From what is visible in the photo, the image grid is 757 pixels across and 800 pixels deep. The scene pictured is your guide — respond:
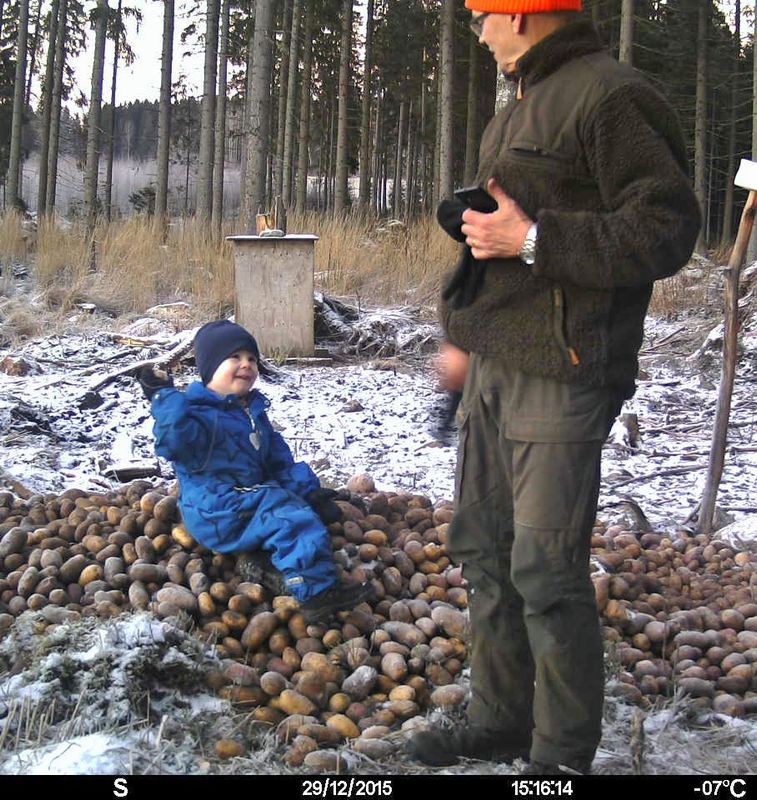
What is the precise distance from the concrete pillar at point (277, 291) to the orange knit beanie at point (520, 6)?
489 cm

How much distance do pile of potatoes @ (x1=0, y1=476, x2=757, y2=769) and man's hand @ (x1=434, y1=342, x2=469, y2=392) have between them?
95 cm

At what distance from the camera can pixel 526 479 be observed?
186 centimetres

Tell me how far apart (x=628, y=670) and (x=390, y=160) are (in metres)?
37.0

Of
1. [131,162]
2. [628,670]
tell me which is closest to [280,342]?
[628,670]

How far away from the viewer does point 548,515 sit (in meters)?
1.83

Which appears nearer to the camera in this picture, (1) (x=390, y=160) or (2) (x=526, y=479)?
(2) (x=526, y=479)

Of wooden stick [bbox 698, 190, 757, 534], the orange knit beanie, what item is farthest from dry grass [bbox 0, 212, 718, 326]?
the orange knit beanie

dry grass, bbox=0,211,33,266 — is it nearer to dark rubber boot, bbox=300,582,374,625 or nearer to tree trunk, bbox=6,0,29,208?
tree trunk, bbox=6,0,29,208

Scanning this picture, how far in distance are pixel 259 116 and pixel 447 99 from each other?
334cm

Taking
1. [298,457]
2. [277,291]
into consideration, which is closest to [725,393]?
Result: [298,457]

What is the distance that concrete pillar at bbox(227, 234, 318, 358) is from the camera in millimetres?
6746
